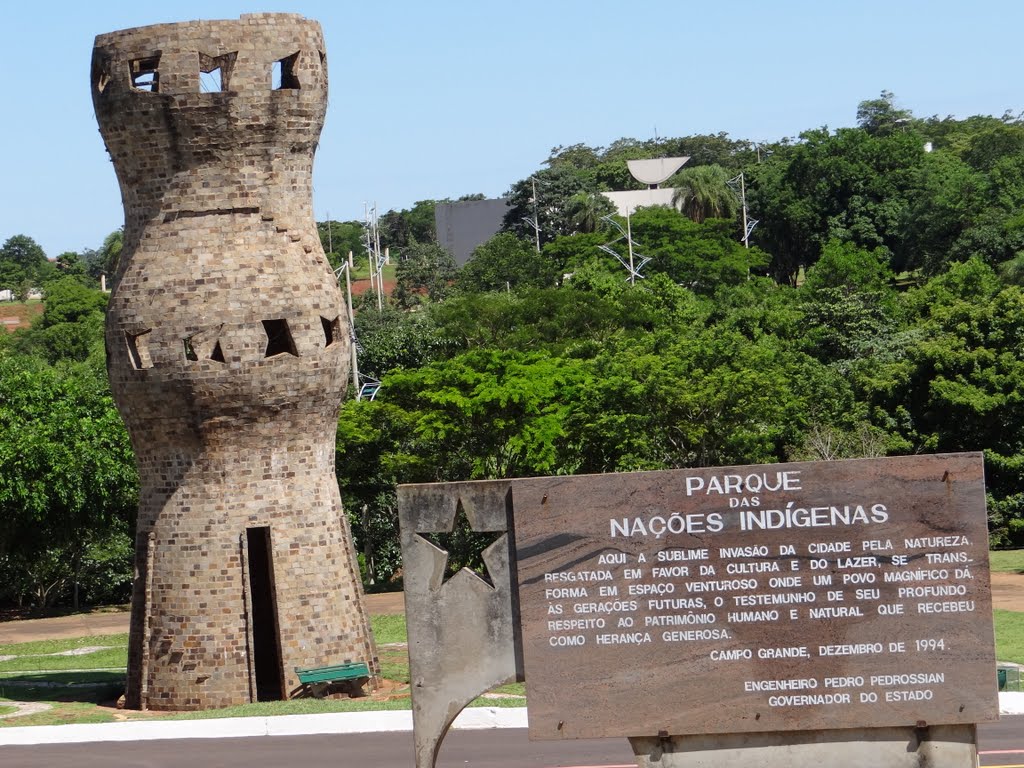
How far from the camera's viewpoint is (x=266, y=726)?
21.8m

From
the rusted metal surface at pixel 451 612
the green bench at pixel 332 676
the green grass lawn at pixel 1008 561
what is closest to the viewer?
the rusted metal surface at pixel 451 612

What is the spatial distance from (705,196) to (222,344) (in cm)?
9844

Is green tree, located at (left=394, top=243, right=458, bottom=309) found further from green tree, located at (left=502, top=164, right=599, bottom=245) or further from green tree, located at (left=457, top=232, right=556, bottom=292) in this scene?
green tree, located at (left=502, top=164, right=599, bottom=245)

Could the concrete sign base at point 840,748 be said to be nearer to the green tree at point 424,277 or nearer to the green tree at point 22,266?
the green tree at point 424,277

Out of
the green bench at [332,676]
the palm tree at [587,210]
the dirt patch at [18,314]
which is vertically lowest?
the green bench at [332,676]

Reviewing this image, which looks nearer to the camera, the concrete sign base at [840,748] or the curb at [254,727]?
the concrete sign base at [840,748]

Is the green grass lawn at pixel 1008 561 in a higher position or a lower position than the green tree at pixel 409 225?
lower

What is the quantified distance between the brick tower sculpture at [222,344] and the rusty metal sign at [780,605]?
12.5 metres

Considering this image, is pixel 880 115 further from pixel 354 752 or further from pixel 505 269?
pixel 354 752

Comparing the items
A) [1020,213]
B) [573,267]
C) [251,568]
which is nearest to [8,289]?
[573,267]

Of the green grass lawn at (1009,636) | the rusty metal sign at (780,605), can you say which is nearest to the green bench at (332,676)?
the green grass lawn at (1009,636)

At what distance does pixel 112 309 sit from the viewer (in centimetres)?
2497

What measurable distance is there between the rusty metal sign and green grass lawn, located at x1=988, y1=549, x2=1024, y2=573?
31.4m

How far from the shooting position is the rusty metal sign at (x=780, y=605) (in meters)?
12.3
